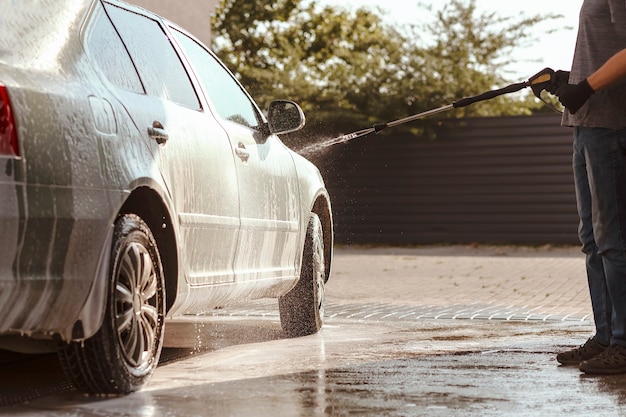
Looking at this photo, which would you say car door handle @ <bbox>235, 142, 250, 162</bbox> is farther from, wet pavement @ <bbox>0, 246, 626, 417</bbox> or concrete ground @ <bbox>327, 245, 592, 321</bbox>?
concrete ground @ <bbox>327, 245, 592, 321</bbox>

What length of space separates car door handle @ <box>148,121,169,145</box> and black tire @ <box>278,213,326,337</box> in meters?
2.53

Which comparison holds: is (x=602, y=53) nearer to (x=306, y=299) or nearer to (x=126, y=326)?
(x=126, y=326)

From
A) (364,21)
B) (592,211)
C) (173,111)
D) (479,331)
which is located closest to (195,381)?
(173,111)

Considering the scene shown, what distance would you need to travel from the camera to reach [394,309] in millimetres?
9695

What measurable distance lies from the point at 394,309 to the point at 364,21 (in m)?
28.2

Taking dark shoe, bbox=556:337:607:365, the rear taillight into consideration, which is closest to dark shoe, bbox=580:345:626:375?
dark shoe, bbox=556:337:607:365

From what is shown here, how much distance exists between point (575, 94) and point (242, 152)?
1846 millimetres

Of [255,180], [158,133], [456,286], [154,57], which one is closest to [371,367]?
[255,180]

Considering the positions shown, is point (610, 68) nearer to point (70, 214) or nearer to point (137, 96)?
point (137, 96)

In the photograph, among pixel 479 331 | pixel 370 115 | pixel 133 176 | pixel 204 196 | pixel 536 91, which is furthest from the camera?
pixel 370 115

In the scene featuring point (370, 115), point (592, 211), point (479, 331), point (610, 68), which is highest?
point (370, 115)

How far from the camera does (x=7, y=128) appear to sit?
167 inches

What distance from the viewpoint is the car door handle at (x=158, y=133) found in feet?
17.1

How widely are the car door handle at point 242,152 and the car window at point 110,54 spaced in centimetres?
103
